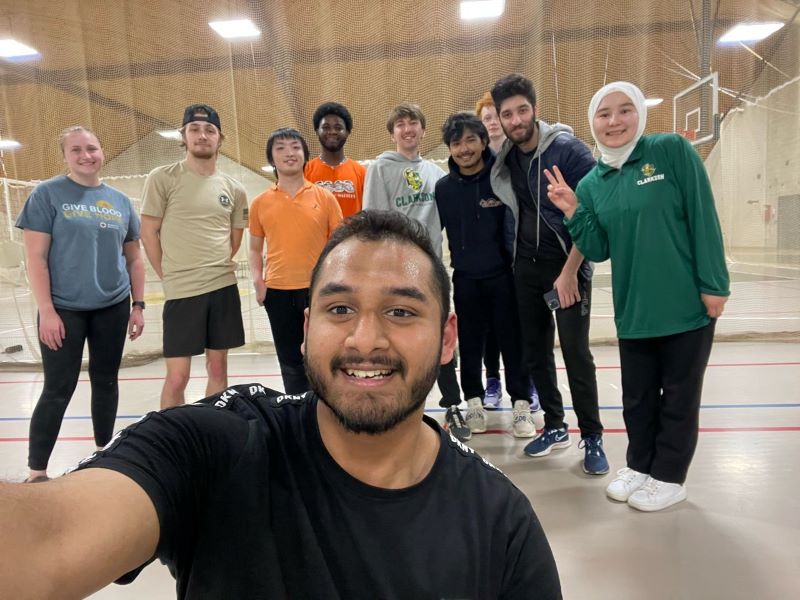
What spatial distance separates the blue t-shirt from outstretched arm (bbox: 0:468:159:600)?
222cm

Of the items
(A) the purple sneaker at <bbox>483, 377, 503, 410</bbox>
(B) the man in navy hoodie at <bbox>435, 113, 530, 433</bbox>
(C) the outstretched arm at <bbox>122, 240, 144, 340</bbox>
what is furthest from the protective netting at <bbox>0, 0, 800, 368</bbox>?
(B) the man in navy hoodie at <bbox>435, 113, 530, 433</bbox>

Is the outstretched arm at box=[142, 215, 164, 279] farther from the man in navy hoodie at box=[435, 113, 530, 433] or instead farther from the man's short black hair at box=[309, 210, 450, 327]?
the man's short black hair at box=[309, 210, 450, 327]

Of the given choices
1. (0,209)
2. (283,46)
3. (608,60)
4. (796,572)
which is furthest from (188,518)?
(0,209)

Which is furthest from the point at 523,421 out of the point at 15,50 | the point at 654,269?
the point at 15,50

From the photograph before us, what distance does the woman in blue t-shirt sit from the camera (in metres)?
2.50

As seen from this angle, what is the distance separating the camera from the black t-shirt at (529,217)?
2.66 metres

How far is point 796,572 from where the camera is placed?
5.83 feet

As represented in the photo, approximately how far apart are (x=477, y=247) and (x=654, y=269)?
107 cm

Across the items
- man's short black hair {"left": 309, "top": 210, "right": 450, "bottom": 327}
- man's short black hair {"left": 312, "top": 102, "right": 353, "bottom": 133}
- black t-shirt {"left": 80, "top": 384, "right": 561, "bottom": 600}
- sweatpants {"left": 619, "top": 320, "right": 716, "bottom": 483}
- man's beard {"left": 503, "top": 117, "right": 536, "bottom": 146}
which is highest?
man's short black hair {"left": 312, "top": 102, "right": 353, "bottom": 133}

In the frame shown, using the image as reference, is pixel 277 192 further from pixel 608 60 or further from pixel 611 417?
pixel 608 60

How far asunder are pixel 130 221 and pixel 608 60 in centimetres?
529

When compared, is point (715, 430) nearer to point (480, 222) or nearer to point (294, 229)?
point (480, 222)

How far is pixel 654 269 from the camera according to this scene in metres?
2.11

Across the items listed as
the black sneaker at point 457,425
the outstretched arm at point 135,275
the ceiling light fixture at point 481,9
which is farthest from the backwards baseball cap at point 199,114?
the ceiling light fixture at point 481,9
